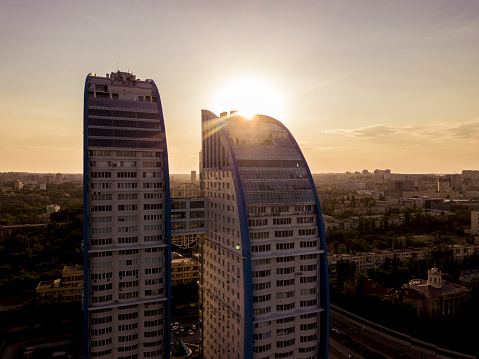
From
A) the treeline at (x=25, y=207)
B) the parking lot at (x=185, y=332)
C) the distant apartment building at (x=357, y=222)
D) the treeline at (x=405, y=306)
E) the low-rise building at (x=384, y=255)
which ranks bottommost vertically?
the parking lot at (x=185, y=332)

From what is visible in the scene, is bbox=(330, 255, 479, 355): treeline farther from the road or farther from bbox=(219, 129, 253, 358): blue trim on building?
bbox=(219, 129, 253, 358): blue trim on building

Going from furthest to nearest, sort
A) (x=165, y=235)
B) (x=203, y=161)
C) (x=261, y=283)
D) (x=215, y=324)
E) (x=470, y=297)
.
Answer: (x=470, y=297)
(x=203, y=161)
(x=215, y=324)
(x=165, y=235)
(x=261, y=283)

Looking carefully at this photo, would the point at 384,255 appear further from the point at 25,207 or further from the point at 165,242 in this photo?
the point at 25,207

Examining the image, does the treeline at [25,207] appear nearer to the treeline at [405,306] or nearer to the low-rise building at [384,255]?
the low-rise building at [384,255]

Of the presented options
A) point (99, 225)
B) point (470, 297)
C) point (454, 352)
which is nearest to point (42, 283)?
point (99, 225)

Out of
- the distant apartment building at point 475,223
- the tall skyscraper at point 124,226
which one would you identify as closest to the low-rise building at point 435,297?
the tall skyscraper at point 124,226

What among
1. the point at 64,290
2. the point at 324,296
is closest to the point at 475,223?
the point at 324,296

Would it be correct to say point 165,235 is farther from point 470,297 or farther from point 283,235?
point 470,297
